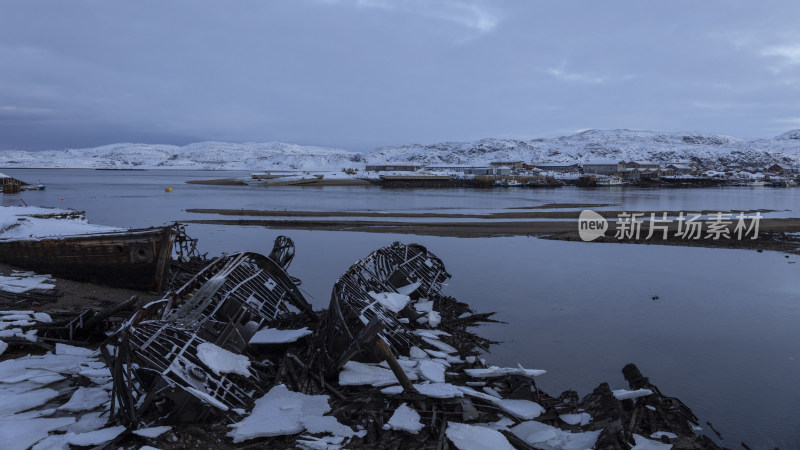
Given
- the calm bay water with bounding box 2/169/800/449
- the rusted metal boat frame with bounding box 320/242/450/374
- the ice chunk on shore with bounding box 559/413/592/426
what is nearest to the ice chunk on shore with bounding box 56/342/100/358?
the rusted metal boat frame with bounding box 320/242/450/374

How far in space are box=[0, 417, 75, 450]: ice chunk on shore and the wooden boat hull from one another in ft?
27.1

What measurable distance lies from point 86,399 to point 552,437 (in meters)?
6.20

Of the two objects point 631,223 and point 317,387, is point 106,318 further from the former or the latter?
point 631,223

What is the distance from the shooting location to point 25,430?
598 centimetres

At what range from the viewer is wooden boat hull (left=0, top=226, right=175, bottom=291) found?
1414cm

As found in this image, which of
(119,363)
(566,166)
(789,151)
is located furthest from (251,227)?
(789,151)

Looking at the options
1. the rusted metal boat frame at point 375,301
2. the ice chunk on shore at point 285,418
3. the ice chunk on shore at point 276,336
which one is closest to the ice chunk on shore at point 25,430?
the ice chunk on shore at point 285,418

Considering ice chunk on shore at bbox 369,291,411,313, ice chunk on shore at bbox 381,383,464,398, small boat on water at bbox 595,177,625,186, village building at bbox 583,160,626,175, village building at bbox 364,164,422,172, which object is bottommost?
ice chunk on shore at bbox 381,383,464,398

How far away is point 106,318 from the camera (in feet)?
31.6

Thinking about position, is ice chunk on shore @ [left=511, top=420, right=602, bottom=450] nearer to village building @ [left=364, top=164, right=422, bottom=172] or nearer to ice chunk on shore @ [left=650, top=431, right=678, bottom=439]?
ice chunk on shore @ [left=650, top=431, right=678, bottom=439]

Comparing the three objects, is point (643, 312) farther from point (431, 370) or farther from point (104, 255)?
point (104, 255)

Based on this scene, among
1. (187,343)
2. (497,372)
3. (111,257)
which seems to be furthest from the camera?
(111,257)

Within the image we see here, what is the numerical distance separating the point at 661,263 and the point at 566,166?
10840cm

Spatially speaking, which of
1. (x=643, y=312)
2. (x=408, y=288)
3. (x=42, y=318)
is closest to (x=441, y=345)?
(x=408, y=288)
